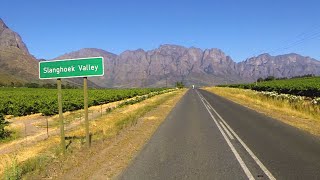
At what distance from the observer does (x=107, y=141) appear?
1476 cm

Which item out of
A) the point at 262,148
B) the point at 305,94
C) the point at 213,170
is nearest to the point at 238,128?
the point at 262,148

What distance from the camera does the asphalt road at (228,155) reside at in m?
8.90

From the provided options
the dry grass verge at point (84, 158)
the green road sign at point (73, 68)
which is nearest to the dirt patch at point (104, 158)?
the dry grass verge at point (84, 158)

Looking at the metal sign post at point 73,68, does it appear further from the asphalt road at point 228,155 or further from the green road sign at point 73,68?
the asphalt road at point 228,155

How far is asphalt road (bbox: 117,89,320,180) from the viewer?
350 inches

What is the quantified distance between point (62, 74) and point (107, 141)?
388 centimetres

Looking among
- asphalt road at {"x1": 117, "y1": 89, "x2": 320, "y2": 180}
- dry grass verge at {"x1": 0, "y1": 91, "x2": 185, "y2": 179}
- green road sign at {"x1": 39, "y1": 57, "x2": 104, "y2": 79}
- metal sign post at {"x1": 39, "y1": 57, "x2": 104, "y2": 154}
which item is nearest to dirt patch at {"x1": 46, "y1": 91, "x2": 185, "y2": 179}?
dry grass verge at {"x1": 0, "y1": 91, "x2": 185, "y2": 179}

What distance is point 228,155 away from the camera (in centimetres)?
1113

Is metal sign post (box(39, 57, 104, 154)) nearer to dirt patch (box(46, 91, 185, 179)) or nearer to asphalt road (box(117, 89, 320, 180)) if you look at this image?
dirt patch (box(46, 91, 185, 179))

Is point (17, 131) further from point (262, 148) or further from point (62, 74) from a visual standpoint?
point (262, 148)

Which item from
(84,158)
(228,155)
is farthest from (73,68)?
(228,155)

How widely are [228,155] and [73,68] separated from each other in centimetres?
529

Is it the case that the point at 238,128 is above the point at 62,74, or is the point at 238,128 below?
below

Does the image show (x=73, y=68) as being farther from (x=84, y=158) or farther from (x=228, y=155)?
(x=228, y=155)
